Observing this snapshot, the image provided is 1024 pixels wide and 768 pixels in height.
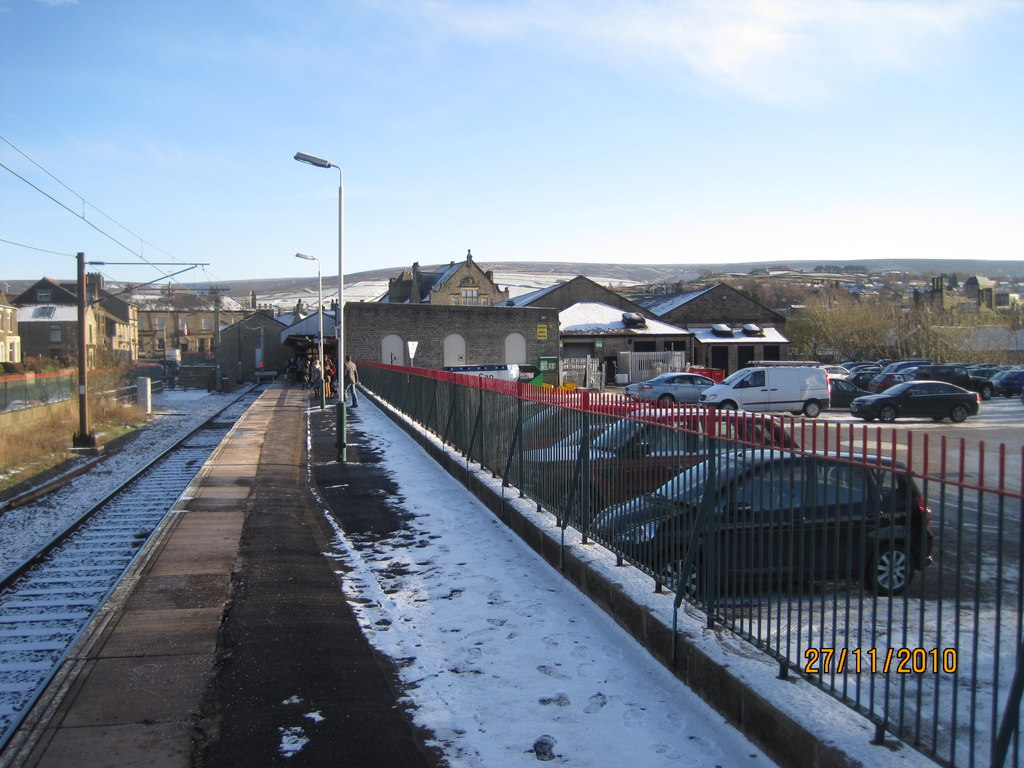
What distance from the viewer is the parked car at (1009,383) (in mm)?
39594

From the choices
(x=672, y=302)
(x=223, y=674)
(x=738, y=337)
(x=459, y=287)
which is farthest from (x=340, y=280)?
(x=459, y=287)

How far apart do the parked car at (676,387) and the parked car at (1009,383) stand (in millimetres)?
15836

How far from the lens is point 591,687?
5.42m

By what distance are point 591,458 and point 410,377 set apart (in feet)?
51.2

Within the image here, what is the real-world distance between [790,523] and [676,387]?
2953 centimetres

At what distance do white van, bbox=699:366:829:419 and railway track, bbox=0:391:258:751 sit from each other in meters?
18.9

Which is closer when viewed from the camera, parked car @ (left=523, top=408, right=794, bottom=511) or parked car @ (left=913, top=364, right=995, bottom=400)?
parked car @ (left=523, top=408, right=794, bottom=511)

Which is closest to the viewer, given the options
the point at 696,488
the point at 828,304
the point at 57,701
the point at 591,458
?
the point at 57,701

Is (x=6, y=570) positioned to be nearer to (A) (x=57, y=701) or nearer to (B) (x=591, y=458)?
(A) (x=57, y=701)

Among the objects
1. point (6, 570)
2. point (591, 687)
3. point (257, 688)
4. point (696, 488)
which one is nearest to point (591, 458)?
point (696, 488)

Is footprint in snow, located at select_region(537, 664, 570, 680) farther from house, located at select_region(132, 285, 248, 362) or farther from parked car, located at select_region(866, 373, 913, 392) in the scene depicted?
house, located at select_region(132, 285, 248, 362)

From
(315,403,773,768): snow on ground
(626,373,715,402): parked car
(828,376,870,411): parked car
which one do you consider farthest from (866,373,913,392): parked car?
(315,403,773,768): snow on ground

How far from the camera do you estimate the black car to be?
28.3 meters

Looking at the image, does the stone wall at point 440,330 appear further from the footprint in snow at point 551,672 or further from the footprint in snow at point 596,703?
the footprint in snow at point 596,703
